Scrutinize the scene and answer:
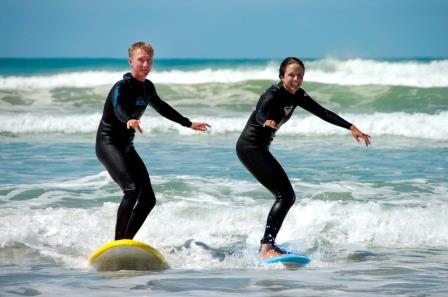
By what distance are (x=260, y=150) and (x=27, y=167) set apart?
Result: 6.52 m

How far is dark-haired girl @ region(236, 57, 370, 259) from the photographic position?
6.80 m

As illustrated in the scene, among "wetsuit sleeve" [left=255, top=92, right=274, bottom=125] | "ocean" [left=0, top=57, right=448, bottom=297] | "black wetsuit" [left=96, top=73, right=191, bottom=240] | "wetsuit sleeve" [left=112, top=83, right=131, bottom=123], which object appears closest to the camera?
"ocean" [left=0, top=57, right=448, bottom=297]

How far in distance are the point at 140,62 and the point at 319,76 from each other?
29.2 metres

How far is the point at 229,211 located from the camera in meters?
9.10

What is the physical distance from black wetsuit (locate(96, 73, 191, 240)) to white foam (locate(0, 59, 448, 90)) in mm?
24271

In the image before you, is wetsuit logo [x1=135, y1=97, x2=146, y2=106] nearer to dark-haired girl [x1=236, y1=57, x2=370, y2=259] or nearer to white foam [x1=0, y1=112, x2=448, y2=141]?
dark-haired girl [x1=236, y1=57, x2=370, y2=259]

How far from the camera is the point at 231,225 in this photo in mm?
8766

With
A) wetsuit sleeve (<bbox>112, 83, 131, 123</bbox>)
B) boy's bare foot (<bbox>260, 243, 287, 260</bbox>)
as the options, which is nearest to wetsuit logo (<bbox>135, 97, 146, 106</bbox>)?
wetsuit sleeve (<bbox>112, 83, 131, 123</bbox>)

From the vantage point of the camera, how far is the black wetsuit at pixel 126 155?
21.8 ft

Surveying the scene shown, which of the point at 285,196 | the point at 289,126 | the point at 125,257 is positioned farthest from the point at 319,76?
the point at 125,257

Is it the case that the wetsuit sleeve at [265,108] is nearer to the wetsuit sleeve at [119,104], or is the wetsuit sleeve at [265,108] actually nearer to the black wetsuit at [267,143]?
the black wetsuit at [267,143]

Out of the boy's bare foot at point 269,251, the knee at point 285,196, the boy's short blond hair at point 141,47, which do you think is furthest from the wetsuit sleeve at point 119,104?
the boy's bare foot at point 269,251

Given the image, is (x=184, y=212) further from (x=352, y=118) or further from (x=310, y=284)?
(x=352, y=118)

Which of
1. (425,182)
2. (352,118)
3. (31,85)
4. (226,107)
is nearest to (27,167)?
(425,182)
